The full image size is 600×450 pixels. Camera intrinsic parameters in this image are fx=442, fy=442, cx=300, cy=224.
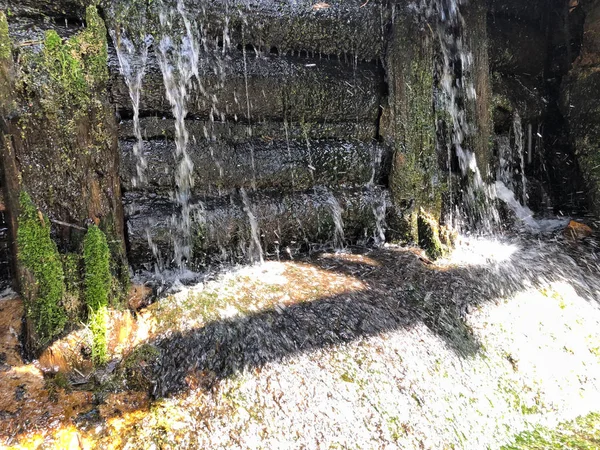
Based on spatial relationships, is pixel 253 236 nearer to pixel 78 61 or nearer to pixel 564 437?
pixel 78 61

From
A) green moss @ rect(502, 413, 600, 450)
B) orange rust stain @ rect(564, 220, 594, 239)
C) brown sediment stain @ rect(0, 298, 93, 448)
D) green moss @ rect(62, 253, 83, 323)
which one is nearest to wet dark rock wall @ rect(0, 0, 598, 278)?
green moss @ rect(62, 253, 83, 323)

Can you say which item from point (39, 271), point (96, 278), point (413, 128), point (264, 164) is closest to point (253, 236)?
point (264, 164)

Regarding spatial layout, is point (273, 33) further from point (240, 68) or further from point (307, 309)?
point (307, 309)

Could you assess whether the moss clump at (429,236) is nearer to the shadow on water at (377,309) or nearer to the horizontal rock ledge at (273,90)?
the shadow on water at (377,309)

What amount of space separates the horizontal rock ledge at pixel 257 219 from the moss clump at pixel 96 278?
2.66 feet

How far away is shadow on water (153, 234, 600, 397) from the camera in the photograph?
2.49 metres

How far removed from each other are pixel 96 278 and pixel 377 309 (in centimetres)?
182

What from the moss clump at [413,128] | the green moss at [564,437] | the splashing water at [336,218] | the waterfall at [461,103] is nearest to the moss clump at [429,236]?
the moss clump at [413,128]

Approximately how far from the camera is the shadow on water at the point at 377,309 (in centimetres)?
249

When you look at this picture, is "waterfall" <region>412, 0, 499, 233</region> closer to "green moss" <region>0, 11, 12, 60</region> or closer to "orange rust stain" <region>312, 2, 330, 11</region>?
"orange rust stain" <region>312, 2, 330, 11</region>

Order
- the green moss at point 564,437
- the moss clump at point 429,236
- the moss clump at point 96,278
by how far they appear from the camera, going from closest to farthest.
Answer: the moss clump at point 96,278 < the green moss at point 564,437 < the moss clump at point 429,236

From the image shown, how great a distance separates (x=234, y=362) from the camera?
2.46 m

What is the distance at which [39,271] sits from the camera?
2.43 meters

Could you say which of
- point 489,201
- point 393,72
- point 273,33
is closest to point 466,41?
point 393,72
